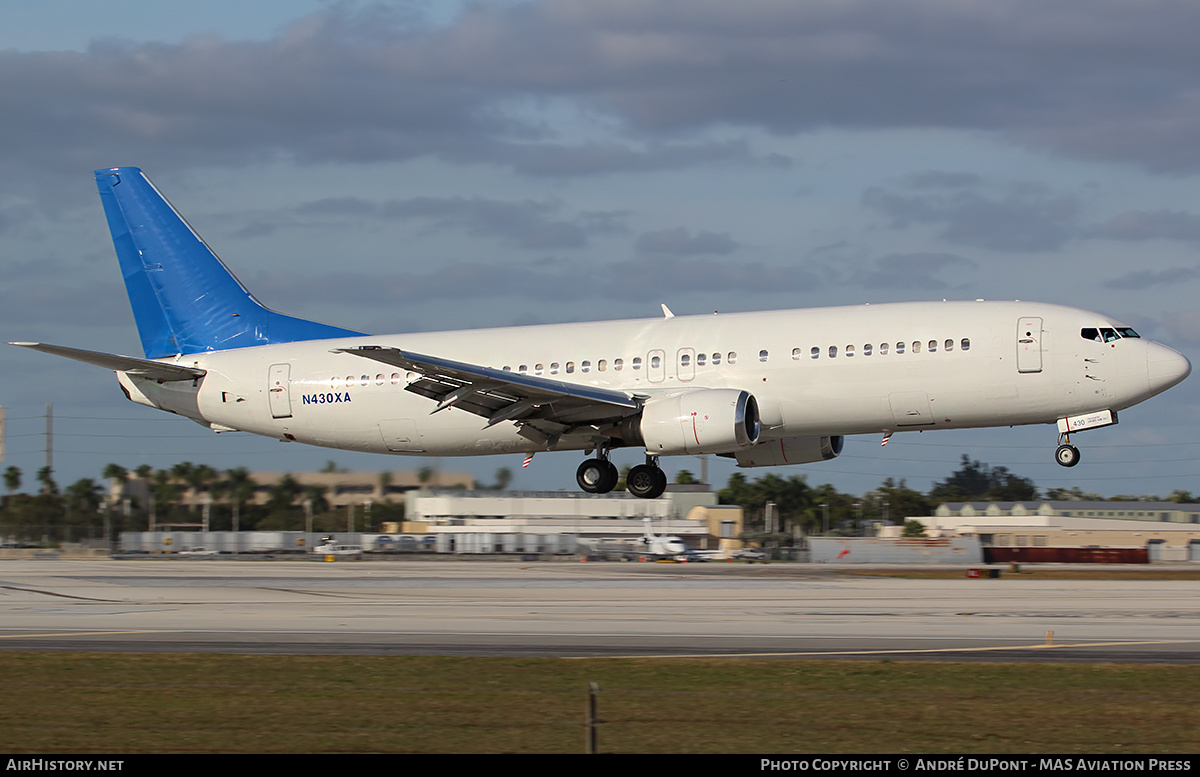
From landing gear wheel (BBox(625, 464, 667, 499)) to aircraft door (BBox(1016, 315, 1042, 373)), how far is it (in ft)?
35.3

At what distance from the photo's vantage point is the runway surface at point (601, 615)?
2188 centimetres

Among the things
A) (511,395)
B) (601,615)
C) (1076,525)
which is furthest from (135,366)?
(1076,525)

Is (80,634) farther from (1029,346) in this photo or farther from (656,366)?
(1029,346)

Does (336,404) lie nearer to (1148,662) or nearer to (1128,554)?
(1148,662)

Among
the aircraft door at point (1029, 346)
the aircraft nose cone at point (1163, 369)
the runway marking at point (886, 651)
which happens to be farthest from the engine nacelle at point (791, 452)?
the runway marking at point (886, 651)

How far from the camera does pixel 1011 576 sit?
140 ft

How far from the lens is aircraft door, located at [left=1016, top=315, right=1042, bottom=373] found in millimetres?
31625

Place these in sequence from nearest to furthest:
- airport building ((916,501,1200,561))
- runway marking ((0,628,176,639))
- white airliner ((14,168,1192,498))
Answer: runway marking ((0,628,176,639)), white airliner ((14,168,1192,498)), airport building ((916,501,1200,561))

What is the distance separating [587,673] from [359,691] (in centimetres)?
355

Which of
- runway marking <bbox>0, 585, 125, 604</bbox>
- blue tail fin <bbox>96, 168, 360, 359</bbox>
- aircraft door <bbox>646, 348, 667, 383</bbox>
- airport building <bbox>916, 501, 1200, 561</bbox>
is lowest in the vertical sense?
airport building <bbox>916, 501, 1200, 561</bbox>

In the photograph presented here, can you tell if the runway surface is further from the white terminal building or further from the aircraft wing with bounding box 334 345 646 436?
the white terminal building

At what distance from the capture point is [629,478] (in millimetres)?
37312

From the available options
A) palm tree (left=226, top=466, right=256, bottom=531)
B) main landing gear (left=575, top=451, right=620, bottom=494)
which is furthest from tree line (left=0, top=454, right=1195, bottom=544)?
main landing gear (left=575, top=451, right=620, bottom=494)

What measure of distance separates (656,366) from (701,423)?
2901 millimetres
